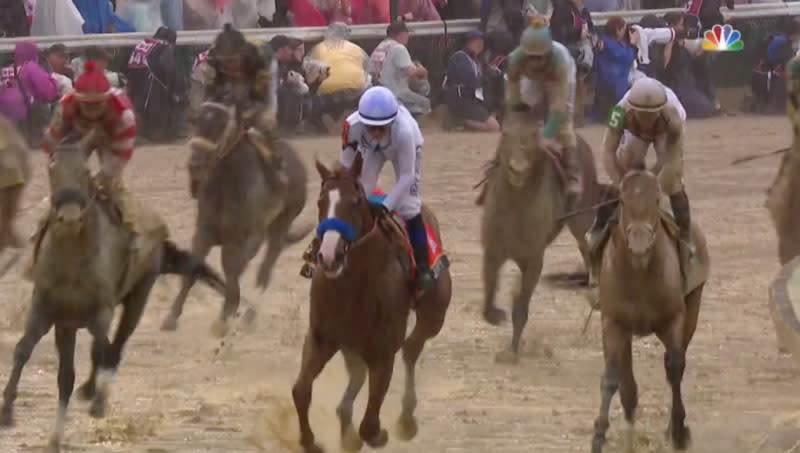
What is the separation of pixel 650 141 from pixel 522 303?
6.48 feet

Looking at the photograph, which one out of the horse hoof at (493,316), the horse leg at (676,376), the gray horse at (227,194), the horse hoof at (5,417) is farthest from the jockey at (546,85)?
the horse hoof at (5,417)

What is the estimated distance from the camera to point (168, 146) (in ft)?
70.9

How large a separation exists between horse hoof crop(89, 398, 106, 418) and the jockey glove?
195cm

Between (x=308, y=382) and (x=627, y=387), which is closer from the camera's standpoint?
(x=308, y=382)

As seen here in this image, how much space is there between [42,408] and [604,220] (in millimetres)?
3228

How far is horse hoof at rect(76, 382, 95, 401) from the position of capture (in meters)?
10.8

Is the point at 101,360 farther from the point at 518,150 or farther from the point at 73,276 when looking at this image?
the point at 518,150

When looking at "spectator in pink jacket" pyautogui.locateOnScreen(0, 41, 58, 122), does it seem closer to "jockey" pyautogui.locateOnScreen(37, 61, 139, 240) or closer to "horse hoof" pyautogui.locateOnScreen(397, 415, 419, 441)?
"jockey" pyautogui.locateOnScreen(37, 61, 139, 240)

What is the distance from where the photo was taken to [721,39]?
2491 cm

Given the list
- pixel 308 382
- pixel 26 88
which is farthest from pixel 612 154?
pixel 26 88

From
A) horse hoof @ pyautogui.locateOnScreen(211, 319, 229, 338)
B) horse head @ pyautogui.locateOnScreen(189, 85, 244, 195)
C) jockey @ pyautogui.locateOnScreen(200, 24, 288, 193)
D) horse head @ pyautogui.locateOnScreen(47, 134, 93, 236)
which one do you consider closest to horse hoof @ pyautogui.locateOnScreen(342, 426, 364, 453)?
horse head @ pyautogui.locateOnScreen(47, 134, 93, 236)

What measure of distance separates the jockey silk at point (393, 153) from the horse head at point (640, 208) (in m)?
1.26

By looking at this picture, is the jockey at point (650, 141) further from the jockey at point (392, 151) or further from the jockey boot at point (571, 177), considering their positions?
the jockey boot at point (571, 177)

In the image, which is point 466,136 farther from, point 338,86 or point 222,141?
point 222,141
